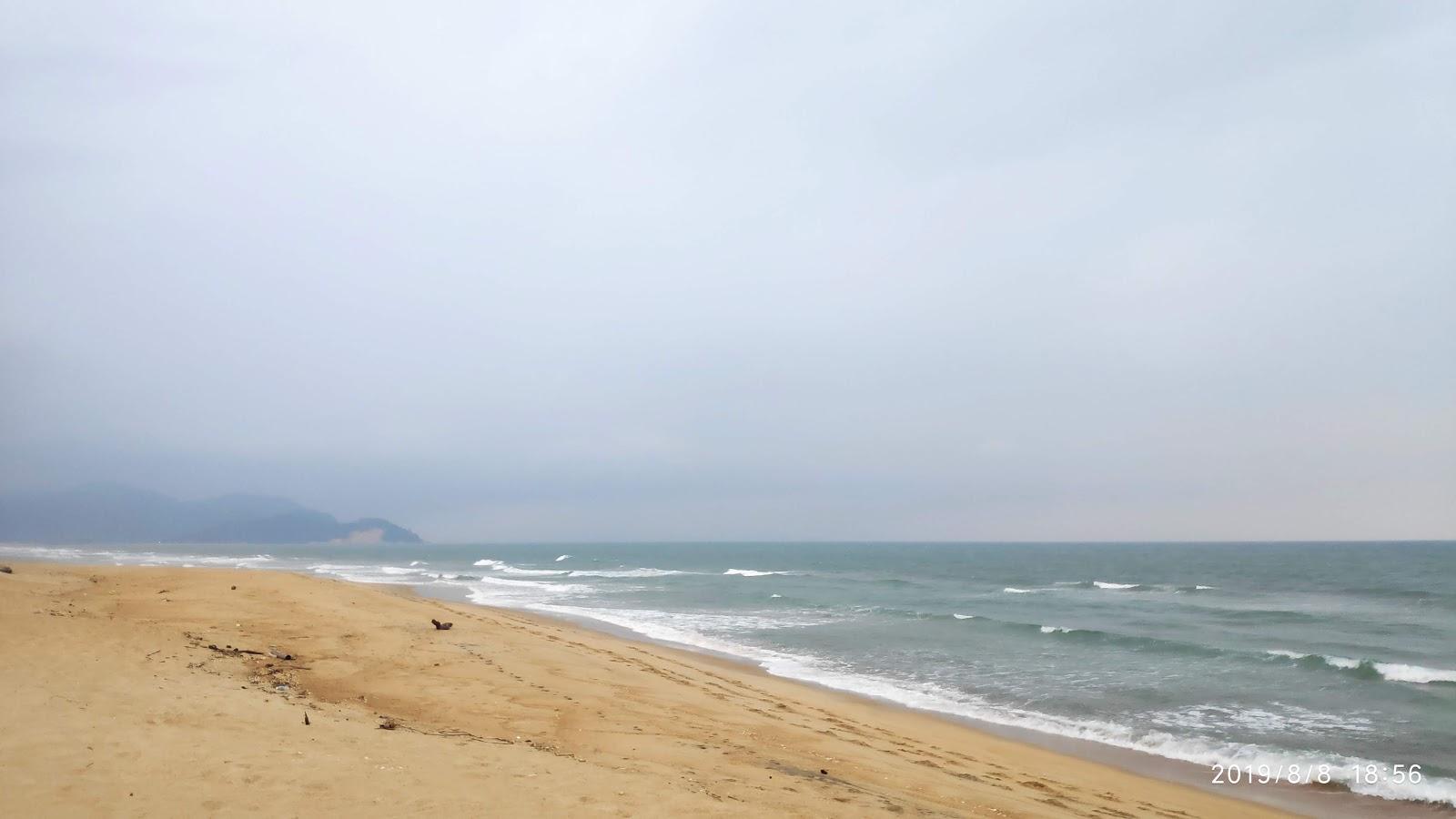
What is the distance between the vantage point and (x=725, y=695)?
42.3ft

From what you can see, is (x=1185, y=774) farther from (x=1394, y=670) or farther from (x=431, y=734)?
(x=1394, y=670)

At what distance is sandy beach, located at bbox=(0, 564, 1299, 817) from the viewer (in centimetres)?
545

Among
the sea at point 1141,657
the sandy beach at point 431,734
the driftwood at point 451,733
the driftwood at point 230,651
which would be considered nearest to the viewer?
the sandy beach at point 431,734

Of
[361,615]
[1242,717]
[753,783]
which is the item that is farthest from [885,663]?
[753,783]

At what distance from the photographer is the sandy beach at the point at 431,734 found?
545 centimetres

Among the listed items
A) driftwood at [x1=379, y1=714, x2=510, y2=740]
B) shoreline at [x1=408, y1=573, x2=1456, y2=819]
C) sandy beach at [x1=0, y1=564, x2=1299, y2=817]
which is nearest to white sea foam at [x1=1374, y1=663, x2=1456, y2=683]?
shoreline at [x1=408, y1=573, x2=1456, y2=819]

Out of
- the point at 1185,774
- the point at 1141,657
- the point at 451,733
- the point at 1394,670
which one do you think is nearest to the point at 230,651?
the point at 451,733

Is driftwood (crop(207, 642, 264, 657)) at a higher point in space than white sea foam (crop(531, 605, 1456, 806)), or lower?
higher

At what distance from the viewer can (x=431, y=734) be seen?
7.41 m

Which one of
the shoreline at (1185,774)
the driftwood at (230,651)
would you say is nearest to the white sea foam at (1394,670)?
the shoreline at (1185,774)

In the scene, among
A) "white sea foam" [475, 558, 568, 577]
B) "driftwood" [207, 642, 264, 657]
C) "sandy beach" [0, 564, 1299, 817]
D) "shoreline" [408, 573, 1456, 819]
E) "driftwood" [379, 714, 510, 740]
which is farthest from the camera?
"white sea foam" [475, 558, 568, 577]

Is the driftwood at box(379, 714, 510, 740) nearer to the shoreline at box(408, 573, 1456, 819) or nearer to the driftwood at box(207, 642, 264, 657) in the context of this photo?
the driftwood at box(207, 642, 264, 657)

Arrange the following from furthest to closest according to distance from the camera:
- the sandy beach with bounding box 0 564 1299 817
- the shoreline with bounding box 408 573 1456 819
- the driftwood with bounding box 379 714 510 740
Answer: the shoreline with bounding box 408 573 1456 819 → the driftwood with bounding box 379 714 510 740 → the sandy beach with bounding box 0 564 1299 817

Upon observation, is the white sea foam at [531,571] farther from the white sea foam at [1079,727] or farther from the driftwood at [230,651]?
the driftwood at [230,651]
